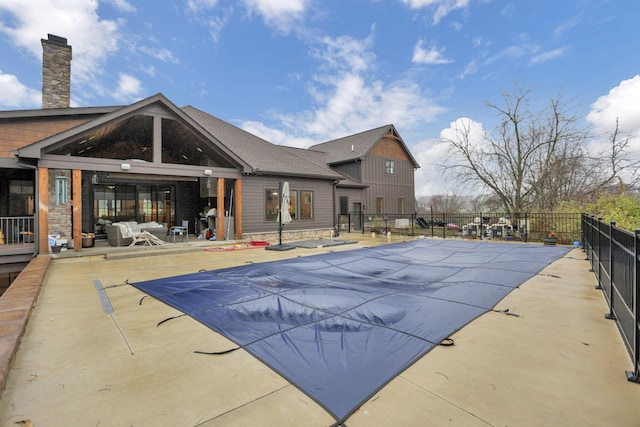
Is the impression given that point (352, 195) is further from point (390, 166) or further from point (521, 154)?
point (521, 154)

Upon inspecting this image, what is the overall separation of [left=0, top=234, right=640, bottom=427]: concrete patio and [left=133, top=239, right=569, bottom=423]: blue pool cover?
0.47 feet

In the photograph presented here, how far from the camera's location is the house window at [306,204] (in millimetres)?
13172

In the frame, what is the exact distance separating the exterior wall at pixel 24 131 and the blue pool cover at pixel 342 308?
24.7 ft

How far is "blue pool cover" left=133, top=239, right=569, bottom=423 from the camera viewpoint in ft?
7.29

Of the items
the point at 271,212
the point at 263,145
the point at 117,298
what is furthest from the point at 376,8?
the point at 117,298

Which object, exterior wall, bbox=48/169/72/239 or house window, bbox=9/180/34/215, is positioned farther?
house window, bbox=9/180/34/215

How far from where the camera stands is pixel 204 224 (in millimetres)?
12758

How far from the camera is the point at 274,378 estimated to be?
2145 millimetres

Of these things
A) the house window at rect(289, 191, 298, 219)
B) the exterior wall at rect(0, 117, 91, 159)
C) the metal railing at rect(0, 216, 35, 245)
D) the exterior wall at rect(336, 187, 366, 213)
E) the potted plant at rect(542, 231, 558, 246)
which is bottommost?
the potted plant at rect(542, 231, 558, 246)

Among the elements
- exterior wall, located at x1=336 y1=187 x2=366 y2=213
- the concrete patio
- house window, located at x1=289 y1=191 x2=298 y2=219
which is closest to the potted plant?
the concrete patio

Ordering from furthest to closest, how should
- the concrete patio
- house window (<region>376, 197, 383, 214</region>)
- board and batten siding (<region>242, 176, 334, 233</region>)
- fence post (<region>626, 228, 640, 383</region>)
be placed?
1. house window (<region>376, 197, 383, 214</region>)
2. board and batten siding (<region>242, 176, 334, 233</region>)
3. fence post (<region>626, 228, 640, 383</region>)
4. the concrete patio

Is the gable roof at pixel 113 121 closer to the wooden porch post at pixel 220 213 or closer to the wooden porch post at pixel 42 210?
the wooden porch post at pixel 42 210

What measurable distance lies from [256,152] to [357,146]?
937 centimetres

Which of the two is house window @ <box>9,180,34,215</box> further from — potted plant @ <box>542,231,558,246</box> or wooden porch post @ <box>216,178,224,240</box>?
potted plant @ <box>542,231,558,246</box>
